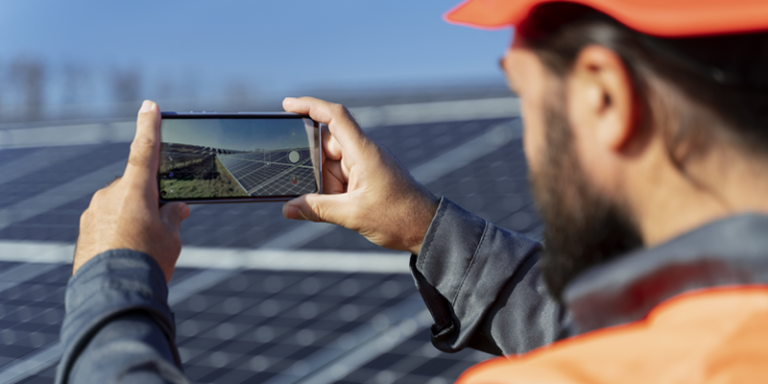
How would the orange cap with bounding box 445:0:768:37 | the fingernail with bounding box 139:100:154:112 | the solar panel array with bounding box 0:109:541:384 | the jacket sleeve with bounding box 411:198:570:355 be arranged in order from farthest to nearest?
the solar panel array with bounding box 0:109:541:384
the jacket sleeve with bounding box 411:198:570:355
the fingernail with bounding box 139:100:154:112
the orange cap with bounding box 445:0:768:37

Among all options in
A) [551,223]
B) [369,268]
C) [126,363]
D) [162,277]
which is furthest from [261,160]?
[369,268]

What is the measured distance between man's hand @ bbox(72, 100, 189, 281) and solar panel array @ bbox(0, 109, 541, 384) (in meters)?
2.01

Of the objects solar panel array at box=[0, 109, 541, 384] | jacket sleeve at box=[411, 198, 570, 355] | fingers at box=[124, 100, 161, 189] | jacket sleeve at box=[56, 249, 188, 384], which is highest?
fingers at box=[124, 100, 161, 189]

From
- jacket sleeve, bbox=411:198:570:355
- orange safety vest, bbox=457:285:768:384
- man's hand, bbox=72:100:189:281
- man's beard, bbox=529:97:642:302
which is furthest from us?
jacket sleeve, bbox=411:198:570:355

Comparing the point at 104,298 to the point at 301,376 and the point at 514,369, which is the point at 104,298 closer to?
the point at 514,369

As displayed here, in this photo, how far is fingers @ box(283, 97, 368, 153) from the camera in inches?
62.0

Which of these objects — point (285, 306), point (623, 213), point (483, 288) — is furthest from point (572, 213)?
point (285, 306)

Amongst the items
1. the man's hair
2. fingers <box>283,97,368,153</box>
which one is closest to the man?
the man's hair

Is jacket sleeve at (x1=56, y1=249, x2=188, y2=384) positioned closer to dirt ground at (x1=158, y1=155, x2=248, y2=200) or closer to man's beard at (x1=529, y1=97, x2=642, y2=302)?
dirt ground at (x1=158, y1=155, x2=248, y2=200)

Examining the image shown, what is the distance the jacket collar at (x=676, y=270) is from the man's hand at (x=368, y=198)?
833 mm

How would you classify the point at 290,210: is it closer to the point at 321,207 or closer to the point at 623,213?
the point at 321,207

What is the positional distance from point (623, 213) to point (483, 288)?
71cm

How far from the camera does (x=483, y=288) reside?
4.89 ft

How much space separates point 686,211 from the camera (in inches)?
29.3
